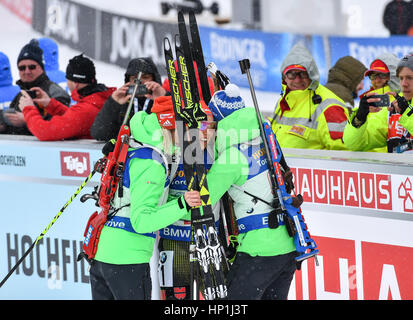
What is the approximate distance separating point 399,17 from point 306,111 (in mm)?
6843

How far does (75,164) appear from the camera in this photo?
18.0 ft

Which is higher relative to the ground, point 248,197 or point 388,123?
point 388,123

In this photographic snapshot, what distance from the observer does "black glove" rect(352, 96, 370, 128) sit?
488 cm

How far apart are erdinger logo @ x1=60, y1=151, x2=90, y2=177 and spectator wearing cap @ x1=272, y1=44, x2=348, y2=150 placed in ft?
4.55

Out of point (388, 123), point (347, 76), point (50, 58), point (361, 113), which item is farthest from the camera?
point (50, 58)

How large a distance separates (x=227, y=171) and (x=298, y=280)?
132 centimetres

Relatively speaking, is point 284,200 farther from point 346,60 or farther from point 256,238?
point 346,60

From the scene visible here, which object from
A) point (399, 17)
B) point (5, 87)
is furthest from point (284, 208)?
point (399, 17)

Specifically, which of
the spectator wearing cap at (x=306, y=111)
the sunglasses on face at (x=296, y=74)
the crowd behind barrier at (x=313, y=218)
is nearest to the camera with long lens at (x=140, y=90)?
the crowd behind barrier at (x=313, y=218)

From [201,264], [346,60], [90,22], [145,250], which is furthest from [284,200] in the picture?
[90,22]

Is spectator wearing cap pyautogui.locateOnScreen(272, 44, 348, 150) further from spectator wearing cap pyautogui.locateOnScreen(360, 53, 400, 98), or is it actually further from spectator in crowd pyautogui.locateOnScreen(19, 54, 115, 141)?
spectator in crowd pyautogui.locateOnScreen(19, 54, 115, 141)

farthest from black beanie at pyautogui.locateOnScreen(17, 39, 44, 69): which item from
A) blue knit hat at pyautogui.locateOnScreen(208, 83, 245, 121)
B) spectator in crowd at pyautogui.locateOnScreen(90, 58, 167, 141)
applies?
blue knit hat at pyautogui.locateOnScreen(208, 83, 245, 121)

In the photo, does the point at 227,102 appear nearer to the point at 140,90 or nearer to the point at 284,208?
the point at 284,208
